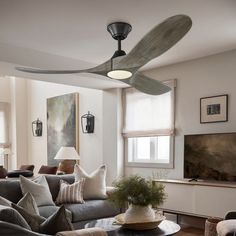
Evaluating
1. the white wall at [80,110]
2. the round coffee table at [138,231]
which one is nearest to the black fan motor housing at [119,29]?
the round coffee table at [138,231]

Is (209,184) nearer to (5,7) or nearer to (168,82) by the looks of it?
Answer: (168,82)

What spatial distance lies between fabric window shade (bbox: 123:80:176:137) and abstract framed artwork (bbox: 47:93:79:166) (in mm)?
1429

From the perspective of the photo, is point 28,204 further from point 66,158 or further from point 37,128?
point 37,128

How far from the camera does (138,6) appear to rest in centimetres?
304

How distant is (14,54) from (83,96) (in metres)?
2.66

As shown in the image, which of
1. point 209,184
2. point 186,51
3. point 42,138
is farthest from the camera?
point 42,138

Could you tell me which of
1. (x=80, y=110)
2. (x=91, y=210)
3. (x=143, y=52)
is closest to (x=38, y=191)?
(x=91, y=210)

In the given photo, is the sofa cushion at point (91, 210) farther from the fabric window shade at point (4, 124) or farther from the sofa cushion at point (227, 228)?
the fabric window shade at point (4, 124)

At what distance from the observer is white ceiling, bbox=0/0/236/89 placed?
9.89 ft

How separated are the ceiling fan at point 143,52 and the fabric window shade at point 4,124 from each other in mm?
5944

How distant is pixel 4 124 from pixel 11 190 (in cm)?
505

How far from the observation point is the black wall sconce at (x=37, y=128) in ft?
26.7

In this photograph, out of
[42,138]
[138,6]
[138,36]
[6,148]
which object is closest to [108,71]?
[138,6]

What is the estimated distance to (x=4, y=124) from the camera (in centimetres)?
862
